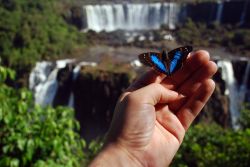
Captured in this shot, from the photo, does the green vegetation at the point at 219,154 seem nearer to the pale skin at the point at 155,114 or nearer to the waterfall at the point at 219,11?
the pale skin at the point at 155,114

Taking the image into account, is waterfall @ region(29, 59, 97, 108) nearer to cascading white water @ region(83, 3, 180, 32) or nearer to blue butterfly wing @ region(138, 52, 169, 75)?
cascading white water @ region(83, 3, 180, 32)

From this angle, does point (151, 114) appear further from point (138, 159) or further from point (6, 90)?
point (6, 90)

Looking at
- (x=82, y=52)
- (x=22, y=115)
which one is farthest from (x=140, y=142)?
(x=82, y=52)

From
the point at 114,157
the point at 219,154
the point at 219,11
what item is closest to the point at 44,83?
the point at 219,11

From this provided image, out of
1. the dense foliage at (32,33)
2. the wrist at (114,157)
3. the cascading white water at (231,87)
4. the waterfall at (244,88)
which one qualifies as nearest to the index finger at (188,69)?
the wrist at (114,157)

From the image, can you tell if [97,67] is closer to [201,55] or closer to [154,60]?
[201,55]

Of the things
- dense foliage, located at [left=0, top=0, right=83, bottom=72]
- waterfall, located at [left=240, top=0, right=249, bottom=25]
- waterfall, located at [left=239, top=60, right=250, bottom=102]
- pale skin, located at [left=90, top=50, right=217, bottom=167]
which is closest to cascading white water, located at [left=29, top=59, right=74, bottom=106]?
dense foliage, located at [left=0, top=0, right=83, bottom=72]
